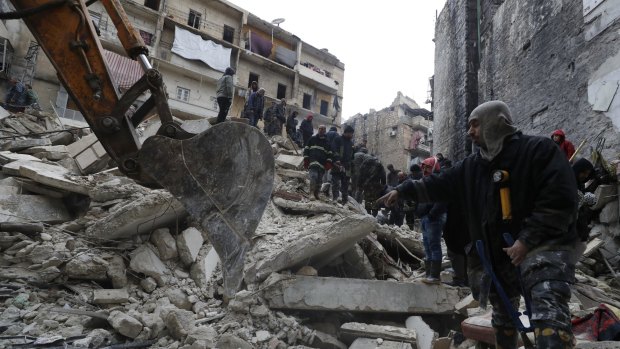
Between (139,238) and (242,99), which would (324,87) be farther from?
(139,238)

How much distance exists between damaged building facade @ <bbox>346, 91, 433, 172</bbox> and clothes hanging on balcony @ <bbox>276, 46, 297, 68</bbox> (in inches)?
421

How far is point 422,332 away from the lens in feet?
12.5

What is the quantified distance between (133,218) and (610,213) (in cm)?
729

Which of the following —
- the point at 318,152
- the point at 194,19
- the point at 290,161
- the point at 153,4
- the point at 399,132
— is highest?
the point at 153,4

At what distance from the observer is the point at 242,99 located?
25.3 meters

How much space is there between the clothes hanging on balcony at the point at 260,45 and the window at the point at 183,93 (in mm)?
5898

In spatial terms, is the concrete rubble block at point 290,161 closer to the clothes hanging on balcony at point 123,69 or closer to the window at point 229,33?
the clothes hanging on balcony at point 123,69

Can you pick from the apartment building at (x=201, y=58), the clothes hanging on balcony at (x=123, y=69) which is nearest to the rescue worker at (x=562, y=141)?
the apartment building at (x=201, y=58)

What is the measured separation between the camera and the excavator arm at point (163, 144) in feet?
7.28

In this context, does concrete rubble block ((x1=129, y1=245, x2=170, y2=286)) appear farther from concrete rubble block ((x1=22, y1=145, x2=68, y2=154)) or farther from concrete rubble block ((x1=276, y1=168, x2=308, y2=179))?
concrete rubble block ((x1=276, y1=168, x2=308, y2=179))

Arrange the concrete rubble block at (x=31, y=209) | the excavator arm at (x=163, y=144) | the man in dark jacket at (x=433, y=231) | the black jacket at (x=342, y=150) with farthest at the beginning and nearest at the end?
the black jacket at (x=342, y=150)
the concrete rubble block at (x=31, y=209)
the man in dark jacket at (x=433, y=231)
the excavator arm at (x=163, y=144)

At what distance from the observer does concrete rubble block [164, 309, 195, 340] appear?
3.18 meters

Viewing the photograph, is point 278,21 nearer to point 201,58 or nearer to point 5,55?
point 201,58

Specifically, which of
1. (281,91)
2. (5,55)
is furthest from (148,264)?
(281,91)
